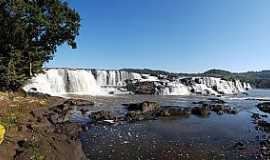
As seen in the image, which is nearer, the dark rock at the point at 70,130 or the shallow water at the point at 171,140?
the shallow water at the point at 171,140

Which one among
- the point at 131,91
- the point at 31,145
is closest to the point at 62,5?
the point at 31,145

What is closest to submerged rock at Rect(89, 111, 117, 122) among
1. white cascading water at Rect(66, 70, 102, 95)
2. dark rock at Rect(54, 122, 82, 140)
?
dark rock at Rect(54, 122, 82, 140)

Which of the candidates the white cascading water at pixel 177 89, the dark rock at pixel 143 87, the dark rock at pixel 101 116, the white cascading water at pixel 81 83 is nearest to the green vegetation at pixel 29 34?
the dark rock at pixel 101 116

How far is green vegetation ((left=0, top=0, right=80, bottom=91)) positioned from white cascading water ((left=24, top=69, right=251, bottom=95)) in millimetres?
23377

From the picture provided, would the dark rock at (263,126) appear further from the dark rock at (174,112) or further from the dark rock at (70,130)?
the dark rock at (70,130)

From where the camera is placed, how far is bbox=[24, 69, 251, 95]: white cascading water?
211 feet

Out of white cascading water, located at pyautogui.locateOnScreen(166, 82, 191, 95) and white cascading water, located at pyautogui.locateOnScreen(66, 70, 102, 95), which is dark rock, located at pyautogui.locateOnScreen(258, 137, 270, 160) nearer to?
A: white cascading water, located at pyautogui.locateOnScreen(66, 70, 102, 95)

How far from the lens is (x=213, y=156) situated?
17906mm

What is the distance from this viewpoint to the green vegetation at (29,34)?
3353cm

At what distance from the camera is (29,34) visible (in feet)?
117

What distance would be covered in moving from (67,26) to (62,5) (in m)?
2.64

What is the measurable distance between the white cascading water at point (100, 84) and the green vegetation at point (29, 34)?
76.7ft

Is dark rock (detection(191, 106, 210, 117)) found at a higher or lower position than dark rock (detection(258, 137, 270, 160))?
higher

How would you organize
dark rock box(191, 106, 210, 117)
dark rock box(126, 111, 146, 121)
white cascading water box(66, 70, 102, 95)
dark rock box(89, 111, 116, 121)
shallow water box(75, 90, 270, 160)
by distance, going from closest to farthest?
1. shallow water box(75, 90, 270, 160)
2. dark rock box(89, 111, 116, 121)
3. dark rock box(126, 111, 146, 121)
4. dark rock box(191, 106, 210, 117)
5. white cascading water box(66, 70, 102, 95)
